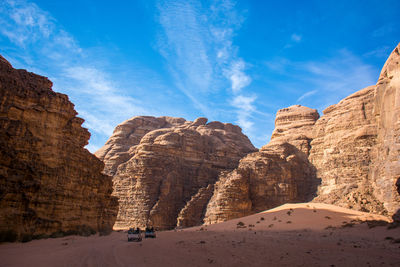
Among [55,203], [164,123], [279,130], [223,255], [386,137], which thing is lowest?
[223,255]

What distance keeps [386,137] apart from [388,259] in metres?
23.7

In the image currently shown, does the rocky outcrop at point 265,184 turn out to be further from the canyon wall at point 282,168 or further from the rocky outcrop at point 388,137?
the rocky outcrop at point 388,137

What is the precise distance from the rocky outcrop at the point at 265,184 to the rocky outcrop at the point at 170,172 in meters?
4.16

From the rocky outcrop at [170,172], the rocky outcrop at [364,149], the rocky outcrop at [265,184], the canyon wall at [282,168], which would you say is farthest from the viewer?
the rocky outcrop at [170,172]

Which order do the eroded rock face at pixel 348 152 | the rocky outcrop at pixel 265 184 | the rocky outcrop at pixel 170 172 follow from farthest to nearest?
the rocky outcrop at pixel 170 172 → the rocky outcrop at pixel 265 184 → the eroded rock face at pixel 348 152

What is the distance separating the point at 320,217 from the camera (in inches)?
928

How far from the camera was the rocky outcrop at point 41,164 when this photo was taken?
51.6 feet

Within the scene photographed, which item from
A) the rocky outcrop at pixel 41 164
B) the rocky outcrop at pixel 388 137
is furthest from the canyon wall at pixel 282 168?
the rocky outcrop at pixel 41 164

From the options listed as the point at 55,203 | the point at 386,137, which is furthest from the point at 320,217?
the point at 55,203

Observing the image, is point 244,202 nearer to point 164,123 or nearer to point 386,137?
point 386,137

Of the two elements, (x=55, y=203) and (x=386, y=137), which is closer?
(x=55, y=203)

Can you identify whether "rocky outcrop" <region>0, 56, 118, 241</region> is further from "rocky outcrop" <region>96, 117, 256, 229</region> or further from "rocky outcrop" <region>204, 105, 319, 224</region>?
"rocky outcrop" <region>96, 117, 256, 229</region>

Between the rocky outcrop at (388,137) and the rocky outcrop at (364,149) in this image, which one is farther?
the rocky outcrop at (364,149)

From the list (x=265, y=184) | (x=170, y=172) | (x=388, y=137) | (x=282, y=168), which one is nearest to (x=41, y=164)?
(x=388, y=137)
